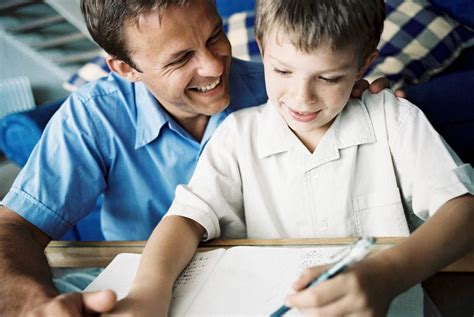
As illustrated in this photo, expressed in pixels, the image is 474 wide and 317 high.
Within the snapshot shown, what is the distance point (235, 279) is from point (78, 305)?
8.4 inches

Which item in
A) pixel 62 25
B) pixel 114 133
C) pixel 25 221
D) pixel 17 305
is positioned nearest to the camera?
pixel 17 305

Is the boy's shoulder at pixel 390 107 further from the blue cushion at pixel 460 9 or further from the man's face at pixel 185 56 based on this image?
the blue cushion at pixel 460 9

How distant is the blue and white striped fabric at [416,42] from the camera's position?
2.11 meters

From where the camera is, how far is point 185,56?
1209 mm

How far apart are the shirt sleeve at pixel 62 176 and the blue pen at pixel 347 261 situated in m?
0.63

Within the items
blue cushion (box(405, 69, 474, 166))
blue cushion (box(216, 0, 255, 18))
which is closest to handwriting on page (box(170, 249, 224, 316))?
blue cushion (box(405, 69, 474, 166))

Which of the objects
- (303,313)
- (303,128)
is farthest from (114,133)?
(303,313)

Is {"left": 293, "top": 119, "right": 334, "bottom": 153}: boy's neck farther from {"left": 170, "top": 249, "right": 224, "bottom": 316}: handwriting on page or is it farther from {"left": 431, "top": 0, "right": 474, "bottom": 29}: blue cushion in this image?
{"left": 431, "top": 0, "right": 474, "bottom": 29}: blue cushion

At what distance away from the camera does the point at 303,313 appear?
27.9 inches

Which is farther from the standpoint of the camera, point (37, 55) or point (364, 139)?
point (37, 55)

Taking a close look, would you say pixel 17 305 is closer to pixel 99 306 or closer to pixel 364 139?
pixel 99 306

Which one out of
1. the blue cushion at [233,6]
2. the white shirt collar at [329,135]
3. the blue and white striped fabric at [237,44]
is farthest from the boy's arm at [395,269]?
the blue cushion at [233,6]

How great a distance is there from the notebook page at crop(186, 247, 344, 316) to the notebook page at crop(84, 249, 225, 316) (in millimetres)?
15

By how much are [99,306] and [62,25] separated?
9.66ft
